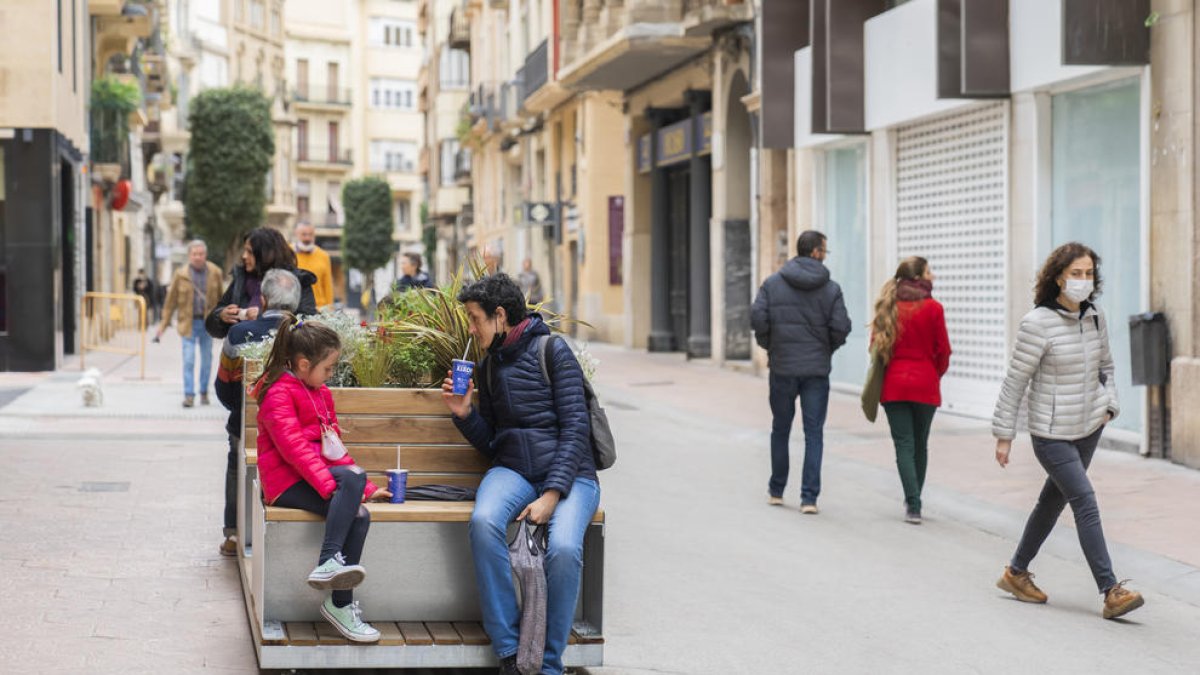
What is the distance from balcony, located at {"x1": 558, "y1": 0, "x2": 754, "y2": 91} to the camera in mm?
26766

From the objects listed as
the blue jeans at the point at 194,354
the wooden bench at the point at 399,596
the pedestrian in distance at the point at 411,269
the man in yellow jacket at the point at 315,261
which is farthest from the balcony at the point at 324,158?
the wooden bench at the point at 399,596

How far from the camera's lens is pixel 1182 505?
11.3m

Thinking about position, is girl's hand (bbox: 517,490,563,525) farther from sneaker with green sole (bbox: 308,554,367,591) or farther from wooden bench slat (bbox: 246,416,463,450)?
wooden bench slat (bbox: 246,416,463,450)

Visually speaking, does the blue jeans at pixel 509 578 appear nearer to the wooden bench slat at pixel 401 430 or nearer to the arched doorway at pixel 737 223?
the wooden bench slat at pixel 401 430

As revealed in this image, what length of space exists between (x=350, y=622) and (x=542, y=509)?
79 cm

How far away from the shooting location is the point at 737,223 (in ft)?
90.6

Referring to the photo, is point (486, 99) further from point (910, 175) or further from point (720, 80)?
point (910, 175)

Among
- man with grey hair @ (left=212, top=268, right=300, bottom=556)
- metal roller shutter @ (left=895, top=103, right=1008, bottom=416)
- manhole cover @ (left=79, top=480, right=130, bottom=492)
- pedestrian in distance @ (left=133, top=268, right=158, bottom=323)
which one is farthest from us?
pedestrian in distance @ (left=133, top=268, right=158, bottom=323)

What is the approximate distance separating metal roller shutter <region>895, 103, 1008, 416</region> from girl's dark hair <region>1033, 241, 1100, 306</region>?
9.30 metres

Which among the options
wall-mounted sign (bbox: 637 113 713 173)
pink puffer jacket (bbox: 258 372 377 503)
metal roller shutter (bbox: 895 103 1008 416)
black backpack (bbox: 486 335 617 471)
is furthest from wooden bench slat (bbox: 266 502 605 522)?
wall-mounted sign (bbox: 637 113 713 173)

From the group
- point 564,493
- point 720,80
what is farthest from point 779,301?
point 720,80

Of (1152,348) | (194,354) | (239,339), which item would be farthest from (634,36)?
(239,339)

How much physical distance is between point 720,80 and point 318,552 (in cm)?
2218

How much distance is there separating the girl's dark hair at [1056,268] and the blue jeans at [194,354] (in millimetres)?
12157
